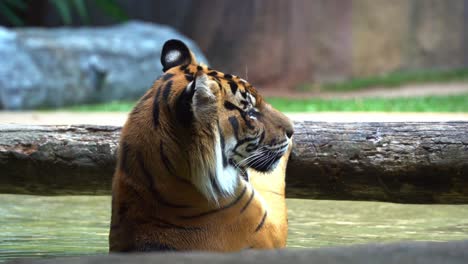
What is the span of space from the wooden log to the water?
28cm

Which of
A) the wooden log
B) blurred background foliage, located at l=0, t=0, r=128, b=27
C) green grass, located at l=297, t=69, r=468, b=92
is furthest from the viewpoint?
blurred background foliage, located at l=0, t=0, r=128, b=27

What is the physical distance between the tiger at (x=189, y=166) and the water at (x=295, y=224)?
923mm

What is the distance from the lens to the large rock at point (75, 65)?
34.1 feet

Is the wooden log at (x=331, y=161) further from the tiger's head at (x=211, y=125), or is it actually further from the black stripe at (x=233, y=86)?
the black stripe at (x=233, y=86)

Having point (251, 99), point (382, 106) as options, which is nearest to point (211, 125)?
point (251, 99)

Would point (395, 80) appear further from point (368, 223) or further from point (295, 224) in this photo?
point (295, 224)

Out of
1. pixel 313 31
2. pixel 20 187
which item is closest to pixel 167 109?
pixel 20 187

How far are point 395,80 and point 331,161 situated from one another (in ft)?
31.6

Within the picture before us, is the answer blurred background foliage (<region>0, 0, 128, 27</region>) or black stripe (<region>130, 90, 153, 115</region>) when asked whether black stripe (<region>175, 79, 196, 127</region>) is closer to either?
black stripe (<region>130, 90, 153, 115</region>)

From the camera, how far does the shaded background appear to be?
547 inches

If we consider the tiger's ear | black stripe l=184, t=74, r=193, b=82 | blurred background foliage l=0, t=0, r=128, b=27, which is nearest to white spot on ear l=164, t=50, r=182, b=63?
the tiger's ear

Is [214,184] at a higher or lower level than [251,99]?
lower

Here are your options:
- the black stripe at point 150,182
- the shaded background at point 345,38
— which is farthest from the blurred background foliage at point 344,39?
the black stripe at point 150,182

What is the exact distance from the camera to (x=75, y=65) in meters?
11.1
